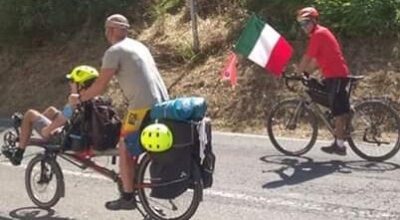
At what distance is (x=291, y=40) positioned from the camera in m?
13.5

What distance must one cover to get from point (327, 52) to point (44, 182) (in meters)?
3.67

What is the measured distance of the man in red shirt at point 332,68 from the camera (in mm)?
8539

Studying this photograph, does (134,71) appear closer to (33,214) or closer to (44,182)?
(44,182)

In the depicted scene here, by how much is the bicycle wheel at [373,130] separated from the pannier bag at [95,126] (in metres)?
3.37

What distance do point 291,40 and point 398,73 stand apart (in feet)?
7.78

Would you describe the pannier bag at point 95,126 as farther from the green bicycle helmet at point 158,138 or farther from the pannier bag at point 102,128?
the green bicycle helmet at point 158,138

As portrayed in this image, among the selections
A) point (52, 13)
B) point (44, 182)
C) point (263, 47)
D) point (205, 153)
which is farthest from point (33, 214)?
point (52, 13)

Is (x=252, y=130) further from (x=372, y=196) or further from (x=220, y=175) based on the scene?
(x=372, y=196)

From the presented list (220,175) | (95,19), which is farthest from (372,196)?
(95,19)

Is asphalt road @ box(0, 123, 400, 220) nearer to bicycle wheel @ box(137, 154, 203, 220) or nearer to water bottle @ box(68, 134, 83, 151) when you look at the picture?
bicycle wheel @ box(137, 154, 203, 220)

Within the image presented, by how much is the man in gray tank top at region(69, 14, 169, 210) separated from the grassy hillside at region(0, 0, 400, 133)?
5421 millimetres

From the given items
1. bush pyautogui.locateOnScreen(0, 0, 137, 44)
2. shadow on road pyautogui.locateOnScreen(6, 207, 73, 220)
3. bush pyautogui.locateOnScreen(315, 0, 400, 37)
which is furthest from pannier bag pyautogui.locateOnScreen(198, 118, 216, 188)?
bush pyautogui.locateOnScreen(0, 0, 137, 44)

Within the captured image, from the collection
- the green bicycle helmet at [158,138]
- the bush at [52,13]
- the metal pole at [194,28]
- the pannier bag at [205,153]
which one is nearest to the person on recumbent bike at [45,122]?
the green bicycle helmet at [158,138]

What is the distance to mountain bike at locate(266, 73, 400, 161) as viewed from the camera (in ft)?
28.1
